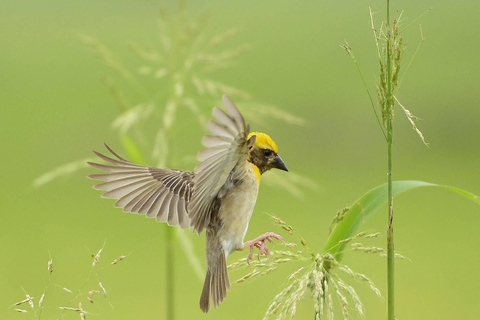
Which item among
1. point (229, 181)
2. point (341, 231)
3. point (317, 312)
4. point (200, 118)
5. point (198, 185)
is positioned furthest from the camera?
point (200, 118)

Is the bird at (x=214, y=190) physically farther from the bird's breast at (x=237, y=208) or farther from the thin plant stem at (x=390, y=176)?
the thin plant stem at (x=390, y=176)

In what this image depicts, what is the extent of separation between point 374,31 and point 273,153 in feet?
2.67

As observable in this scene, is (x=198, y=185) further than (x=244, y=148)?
Yes

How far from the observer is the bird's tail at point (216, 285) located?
192 centimetres

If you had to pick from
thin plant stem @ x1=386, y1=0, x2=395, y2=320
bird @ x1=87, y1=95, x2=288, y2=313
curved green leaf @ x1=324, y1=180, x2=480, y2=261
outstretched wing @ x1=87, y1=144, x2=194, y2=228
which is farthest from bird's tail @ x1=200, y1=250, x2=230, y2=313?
thin plant stem @ x1=386, y1=0, x2=395, y2=320

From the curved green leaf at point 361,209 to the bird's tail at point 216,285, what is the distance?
486mm

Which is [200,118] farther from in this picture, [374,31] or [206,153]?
[374,31]

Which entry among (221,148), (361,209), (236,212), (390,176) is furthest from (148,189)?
(390,176)

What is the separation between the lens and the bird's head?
204cm

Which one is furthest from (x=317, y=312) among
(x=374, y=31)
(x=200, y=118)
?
(x=200, y=118)

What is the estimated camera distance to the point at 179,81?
2785 mm

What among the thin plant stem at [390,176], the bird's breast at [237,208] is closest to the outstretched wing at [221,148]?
the bird's breast at [237,208]

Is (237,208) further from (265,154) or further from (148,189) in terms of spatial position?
(148,189)

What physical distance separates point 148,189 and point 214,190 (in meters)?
0.42
